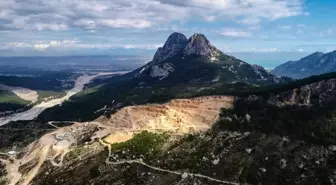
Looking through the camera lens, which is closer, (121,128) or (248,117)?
(248,117)

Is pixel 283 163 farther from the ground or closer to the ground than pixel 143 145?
closer to the ground

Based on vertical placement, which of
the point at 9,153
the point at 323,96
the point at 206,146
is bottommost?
the point at 9,153

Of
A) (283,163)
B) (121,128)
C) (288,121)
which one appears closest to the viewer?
(283,163)

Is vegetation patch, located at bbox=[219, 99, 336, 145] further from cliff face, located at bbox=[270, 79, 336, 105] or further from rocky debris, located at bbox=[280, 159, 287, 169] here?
Result: rocky debris, located at bbox=[280, 159, 287, 169]

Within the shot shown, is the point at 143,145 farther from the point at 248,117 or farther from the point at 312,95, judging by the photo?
the point at 312,95

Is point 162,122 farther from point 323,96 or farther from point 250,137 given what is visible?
point 323,96

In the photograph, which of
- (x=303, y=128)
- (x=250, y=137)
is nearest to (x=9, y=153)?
(x=250, y=137)

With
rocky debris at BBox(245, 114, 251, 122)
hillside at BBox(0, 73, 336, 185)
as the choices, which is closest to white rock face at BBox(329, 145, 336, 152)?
hillside at BBox(0, 73, 336, 185)

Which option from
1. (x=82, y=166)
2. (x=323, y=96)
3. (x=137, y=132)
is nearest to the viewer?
(x=82, y=166)

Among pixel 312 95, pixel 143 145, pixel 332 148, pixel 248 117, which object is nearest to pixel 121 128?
pixel 143 145

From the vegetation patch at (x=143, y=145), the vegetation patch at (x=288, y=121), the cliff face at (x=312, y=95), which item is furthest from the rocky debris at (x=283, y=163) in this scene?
the cliff face at (x=312, y=95)
